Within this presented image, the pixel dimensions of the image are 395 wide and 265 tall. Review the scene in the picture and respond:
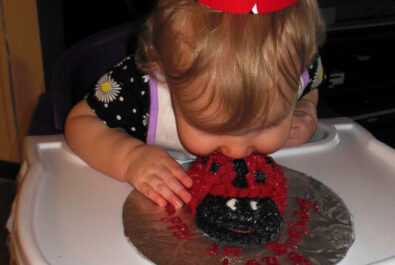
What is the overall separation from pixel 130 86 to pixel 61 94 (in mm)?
116

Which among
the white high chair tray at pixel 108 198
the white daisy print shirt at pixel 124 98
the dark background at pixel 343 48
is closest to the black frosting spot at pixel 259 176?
the white high chair tray at pixel 108 198

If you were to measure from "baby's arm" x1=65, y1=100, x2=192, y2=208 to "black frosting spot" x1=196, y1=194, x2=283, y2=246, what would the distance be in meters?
0.07

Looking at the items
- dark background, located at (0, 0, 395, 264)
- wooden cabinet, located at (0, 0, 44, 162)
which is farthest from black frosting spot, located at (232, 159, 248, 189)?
wooden cabinet, located at (0, 0, 44, 162)

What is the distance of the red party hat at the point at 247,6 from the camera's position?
0.45 metres

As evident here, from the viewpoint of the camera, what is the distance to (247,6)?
17.8 inches

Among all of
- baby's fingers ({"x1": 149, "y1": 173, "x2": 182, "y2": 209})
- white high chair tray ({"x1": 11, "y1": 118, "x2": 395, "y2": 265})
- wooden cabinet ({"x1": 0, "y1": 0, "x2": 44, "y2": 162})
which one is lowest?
wooden cabinet ({"x1": 0, "y1": 0, "x2": 44, "y2": 162})

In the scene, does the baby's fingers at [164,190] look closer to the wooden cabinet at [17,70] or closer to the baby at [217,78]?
the baby at [217,78]

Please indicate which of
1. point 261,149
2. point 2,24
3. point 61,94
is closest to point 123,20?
point 2,24

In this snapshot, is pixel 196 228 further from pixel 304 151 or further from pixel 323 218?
pixel 304 151

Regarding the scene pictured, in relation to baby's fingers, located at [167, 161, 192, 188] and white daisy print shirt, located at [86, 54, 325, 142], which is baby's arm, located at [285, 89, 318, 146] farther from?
baby's fingers, located at [167, 161, 192, 188]

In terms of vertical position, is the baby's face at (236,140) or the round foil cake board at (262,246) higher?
the baby's face at (236,140)

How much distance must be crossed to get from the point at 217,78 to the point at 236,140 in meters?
0.07

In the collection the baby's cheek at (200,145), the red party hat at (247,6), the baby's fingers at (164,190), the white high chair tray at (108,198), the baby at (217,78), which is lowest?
the white high chair tray at (108,198)

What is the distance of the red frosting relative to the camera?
0.52m
